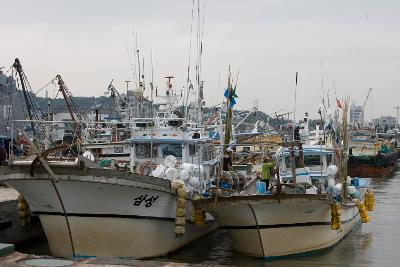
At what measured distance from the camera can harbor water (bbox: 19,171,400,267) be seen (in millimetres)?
14992

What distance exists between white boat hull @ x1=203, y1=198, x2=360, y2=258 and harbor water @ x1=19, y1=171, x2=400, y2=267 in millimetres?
286

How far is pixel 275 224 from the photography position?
47.5 feet

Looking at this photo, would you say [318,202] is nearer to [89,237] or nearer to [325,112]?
[89,237]

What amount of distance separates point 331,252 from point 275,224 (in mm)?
2635

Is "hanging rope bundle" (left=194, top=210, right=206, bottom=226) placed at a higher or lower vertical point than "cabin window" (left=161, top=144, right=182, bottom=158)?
lower

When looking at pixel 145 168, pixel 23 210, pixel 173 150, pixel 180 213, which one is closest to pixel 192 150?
pixel 173 150

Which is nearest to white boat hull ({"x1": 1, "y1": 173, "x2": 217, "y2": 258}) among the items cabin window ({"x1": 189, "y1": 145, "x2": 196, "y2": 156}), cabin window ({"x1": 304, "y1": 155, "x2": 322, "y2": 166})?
cabin window ({"x1": 189, "y1": 145, "x2": 196, "y2": 156})

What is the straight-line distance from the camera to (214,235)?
61.6 feet

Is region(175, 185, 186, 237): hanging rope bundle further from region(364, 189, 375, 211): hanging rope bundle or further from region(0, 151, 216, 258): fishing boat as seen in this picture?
region(364, 189, 375, 211): hanging rope bundle

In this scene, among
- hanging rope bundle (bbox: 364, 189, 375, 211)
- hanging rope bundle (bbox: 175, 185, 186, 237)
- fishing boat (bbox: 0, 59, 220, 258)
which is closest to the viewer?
fishing boat (bbox: 0, 59, 220, 258)

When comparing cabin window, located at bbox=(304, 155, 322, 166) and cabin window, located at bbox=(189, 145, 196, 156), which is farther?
cabin window, located at bbox=(304, 155, 322, 166)

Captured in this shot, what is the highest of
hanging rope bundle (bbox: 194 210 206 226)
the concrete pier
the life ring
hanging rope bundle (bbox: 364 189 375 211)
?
the life ring

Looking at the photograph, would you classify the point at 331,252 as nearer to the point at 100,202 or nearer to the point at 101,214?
the point at 101,214

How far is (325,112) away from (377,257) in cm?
724
